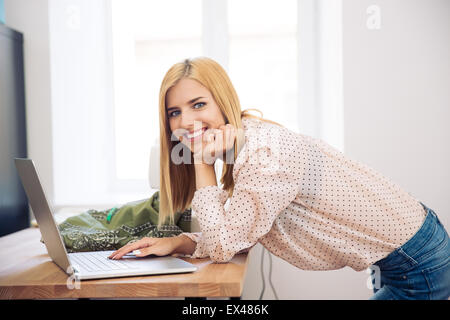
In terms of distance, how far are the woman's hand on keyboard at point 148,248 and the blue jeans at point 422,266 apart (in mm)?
521

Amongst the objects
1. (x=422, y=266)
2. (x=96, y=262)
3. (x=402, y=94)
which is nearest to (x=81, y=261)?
(x=96, y=262)

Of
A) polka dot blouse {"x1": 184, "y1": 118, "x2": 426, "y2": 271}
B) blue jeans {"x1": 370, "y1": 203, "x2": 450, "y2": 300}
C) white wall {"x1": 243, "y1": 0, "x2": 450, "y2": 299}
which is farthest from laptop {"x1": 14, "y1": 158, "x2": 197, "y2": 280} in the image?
white wall {"x1": 243, "y1": 0, "x2": 450, "y2": 299}

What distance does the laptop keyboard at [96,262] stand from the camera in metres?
0.79

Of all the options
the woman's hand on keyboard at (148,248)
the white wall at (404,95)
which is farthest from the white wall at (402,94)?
the woman's hand on keyboard at (148,248)

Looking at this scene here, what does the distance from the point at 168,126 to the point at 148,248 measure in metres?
0.34

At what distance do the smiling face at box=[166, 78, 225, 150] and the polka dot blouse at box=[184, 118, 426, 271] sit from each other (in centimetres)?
9

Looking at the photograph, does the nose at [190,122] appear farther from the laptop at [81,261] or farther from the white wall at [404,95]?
the white wall at [404,95]

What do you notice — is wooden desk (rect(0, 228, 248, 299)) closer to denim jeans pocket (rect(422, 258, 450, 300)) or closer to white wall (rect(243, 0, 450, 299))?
denim jeans pocket (rect(422, 258, 450, 300))

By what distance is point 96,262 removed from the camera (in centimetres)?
85

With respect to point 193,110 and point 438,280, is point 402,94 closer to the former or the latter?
point 438,280

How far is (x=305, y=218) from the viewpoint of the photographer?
3.12 feet

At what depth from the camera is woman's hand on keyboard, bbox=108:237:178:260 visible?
876 millimetres

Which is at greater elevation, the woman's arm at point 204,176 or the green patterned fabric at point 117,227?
the woman's arm at point 204,176
